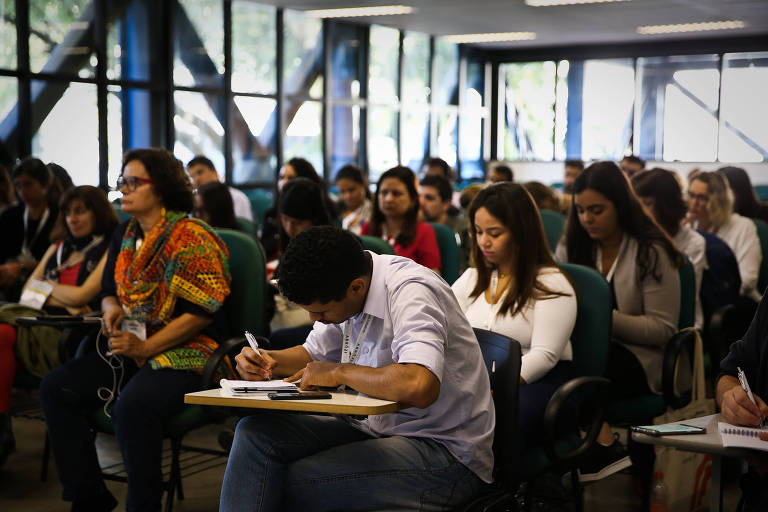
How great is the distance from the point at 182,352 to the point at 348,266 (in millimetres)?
1264

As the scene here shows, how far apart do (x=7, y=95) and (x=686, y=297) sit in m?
6.42

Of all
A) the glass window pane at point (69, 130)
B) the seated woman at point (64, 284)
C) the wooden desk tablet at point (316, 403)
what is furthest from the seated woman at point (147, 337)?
the glass window pane at point (69, 130)

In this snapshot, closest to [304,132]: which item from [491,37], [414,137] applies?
[414,137]

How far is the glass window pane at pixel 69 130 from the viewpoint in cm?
784

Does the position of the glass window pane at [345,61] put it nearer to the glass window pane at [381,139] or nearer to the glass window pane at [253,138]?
the glass window pane at [381,139]

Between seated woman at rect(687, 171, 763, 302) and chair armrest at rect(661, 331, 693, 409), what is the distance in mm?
1714

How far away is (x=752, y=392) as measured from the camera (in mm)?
2035

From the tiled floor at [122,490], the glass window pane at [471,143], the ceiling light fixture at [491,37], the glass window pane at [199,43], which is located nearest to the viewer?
the tiled floor at [122,490]

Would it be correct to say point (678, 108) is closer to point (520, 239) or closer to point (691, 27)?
point (691, 27)

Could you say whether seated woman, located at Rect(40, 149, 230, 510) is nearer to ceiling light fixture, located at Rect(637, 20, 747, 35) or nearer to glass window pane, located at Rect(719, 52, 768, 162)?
ceiling light fixture, located at Rect(637, 20, 747, 35)

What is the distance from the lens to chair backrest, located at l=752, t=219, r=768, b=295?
454 cm

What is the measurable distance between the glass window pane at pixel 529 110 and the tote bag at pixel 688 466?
40.3ft

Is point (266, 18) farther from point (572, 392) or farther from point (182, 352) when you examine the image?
point (572, 392)

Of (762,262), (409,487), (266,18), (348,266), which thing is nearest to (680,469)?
(409,487)
